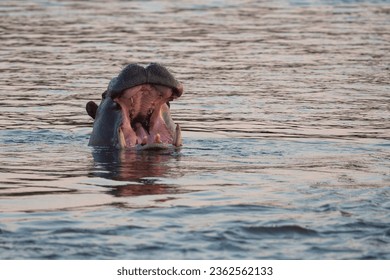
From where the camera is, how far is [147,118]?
10.1 m

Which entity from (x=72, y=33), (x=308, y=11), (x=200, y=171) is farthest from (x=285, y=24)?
(x=200, y=171)

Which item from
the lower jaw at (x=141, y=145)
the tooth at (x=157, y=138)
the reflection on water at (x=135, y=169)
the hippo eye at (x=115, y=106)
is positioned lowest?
the reflection on water at (x=135, y=169)

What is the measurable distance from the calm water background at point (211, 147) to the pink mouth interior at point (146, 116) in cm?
24

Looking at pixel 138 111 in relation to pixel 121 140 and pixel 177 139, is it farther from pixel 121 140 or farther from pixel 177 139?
pixel 177 139

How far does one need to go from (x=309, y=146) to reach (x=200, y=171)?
161 cm

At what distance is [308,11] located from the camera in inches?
930

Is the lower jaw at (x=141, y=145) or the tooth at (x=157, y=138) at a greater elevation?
the tooth at (x=157, y=138)

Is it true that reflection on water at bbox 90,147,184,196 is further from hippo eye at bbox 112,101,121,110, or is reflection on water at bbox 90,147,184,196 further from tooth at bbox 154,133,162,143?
hippo eye at bbox 112,101,121,110

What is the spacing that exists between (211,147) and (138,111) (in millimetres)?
811

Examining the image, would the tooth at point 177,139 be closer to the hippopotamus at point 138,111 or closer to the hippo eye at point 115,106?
the hippopotamus at point 138,111

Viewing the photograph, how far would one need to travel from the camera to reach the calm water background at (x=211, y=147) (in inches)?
269

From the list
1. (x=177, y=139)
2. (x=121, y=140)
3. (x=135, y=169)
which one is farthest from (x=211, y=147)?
(x=135, y=169)

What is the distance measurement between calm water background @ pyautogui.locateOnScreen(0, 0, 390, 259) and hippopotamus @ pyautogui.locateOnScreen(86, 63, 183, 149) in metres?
0.20

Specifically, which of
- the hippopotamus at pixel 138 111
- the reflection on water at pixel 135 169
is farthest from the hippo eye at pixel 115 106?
the reflection on water at pixel 135 169
